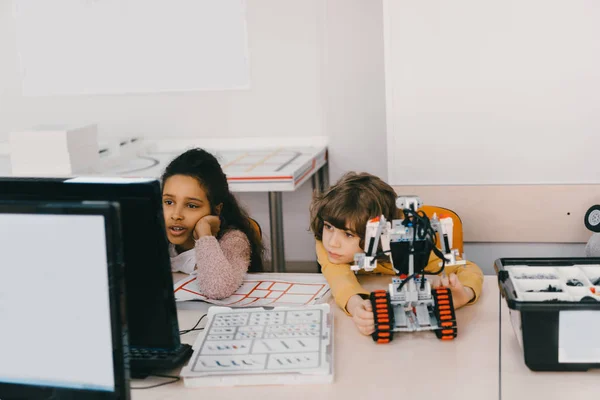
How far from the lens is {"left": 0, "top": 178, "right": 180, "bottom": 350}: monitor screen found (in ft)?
3.69

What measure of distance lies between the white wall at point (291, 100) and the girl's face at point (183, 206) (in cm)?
170

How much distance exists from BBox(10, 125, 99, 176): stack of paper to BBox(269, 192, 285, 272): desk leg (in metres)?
0.92

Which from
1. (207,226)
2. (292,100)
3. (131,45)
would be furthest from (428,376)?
(131,45)

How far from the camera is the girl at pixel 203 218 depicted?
187cm

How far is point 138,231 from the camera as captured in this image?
114 cm

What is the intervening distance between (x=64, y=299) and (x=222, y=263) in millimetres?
782

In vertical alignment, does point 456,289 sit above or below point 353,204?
below

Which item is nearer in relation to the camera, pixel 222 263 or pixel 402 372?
pixel 402 372

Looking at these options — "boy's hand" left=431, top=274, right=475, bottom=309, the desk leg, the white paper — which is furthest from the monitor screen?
the desk leg

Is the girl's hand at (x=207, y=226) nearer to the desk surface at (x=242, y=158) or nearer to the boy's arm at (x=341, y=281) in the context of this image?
the boy's arm at (x=341, y=281)

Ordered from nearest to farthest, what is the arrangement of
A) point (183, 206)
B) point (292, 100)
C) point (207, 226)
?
point (207, 226)
point (183, 206)
point (292, 100)

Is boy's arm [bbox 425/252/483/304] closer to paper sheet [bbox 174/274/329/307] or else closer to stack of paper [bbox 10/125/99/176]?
paper sheet [bbox 174/274/329/307]

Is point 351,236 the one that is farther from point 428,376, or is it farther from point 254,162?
point 254,162

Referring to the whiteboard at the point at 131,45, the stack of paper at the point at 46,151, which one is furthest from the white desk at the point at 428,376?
the whiteboard at the point at 131,45
